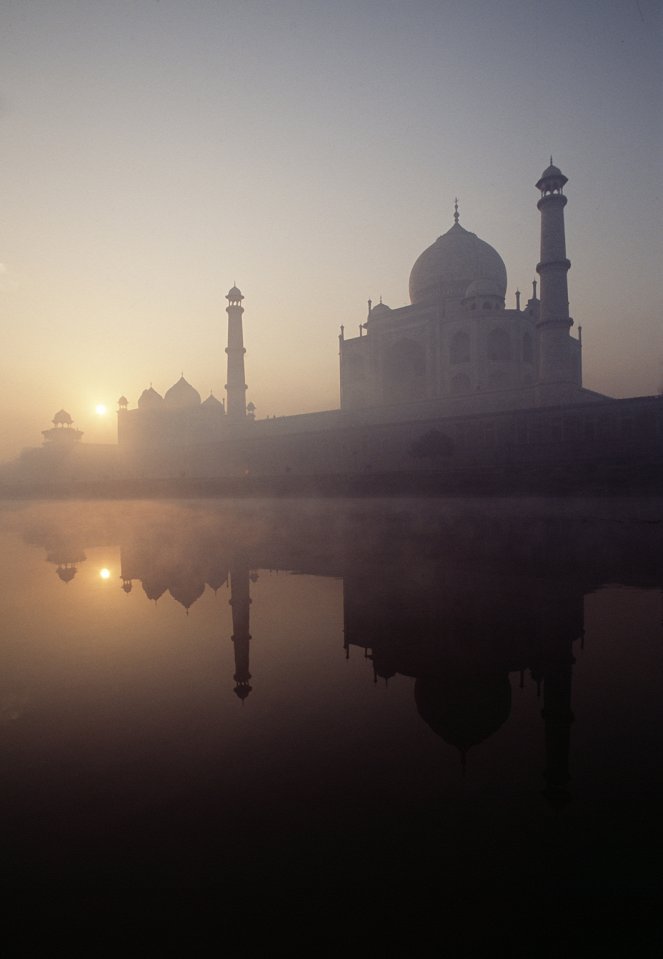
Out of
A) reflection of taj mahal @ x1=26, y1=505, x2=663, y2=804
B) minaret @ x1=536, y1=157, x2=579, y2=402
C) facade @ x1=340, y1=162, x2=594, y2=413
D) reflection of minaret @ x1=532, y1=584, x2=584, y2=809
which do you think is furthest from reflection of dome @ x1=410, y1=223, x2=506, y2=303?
reflection of minaret @ x1=532, y1=584, x2=584, y2=809

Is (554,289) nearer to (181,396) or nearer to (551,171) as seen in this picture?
(551,171)

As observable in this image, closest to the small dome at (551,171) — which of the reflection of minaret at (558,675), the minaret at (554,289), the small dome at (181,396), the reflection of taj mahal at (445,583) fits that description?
the minaret at (554,289)

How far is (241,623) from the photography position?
455 cm

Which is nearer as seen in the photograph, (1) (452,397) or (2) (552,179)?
(2) (552,179)

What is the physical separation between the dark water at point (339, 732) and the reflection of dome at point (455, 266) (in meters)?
27.8

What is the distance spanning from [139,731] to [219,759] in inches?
21.8

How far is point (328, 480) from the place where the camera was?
826 inches

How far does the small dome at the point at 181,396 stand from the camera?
4303cm

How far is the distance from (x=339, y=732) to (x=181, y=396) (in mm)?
43173

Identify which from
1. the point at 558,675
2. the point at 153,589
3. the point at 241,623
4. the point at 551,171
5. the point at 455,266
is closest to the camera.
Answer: the point at 558,675

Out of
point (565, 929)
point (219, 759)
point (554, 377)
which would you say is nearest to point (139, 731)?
point (219, 759)

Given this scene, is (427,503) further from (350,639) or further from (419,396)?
(419,396)

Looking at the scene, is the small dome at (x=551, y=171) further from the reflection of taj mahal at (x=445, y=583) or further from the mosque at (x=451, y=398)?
the reflection of taj mahal at (x=445, y=583)

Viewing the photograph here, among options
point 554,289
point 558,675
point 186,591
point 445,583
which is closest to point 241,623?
point 186,591
